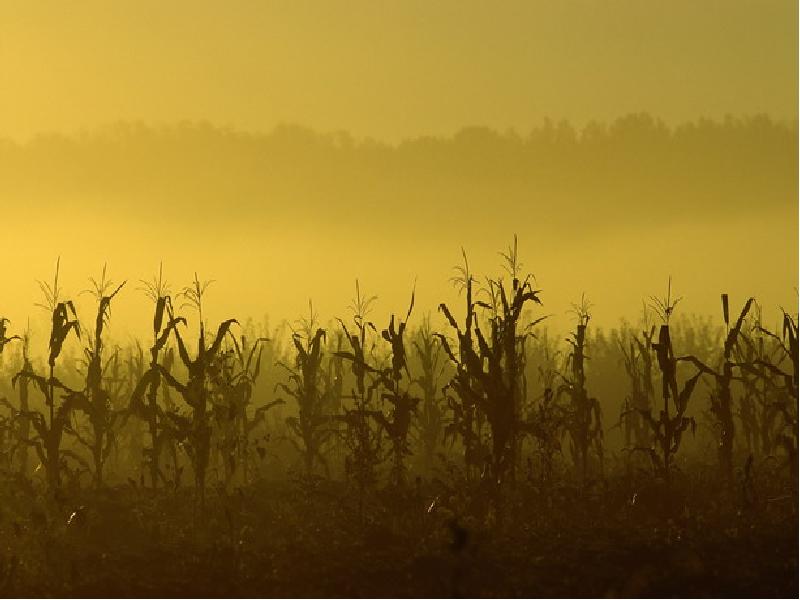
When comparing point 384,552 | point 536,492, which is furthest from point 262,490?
point 384,552

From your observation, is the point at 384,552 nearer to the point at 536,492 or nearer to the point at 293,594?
the point at 293,594

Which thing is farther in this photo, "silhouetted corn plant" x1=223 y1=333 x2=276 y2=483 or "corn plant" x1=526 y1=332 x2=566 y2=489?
"silhouetted corn plant" x1=223 y1=333 x2=276 y2=483

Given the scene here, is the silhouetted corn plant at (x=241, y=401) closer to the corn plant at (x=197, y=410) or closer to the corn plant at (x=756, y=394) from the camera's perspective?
the corn plant at (x=197, y=410)

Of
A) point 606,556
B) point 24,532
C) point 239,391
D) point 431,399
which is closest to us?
point 606,556

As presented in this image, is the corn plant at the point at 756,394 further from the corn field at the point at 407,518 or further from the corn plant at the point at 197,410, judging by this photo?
the corn plant at the point at 197,410

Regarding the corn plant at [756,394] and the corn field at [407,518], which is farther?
the corn plant at [756,394]

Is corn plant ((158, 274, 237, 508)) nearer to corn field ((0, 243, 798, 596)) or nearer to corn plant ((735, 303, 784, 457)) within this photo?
corn field ((0, 243, 798, 596))

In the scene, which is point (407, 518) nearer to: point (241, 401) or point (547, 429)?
point (547, 429)

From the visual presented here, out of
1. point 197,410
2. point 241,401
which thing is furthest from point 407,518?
point 241,401

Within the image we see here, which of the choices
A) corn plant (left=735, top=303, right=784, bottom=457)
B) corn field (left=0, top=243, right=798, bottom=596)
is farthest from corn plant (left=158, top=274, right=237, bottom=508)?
corn plant (left=735, top=303, right=784, bottom=457)

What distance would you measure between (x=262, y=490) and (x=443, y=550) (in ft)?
18.4

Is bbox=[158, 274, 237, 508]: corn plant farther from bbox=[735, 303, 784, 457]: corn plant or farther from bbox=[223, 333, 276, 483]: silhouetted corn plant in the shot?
bbox=[735, 303, 784, 457]: corn plant

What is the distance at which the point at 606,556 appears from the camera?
10586 millimetres

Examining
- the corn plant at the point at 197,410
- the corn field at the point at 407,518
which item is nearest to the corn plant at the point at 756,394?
the corn field at the point at 407,518
